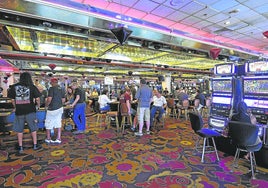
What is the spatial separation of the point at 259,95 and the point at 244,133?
1.05 meters

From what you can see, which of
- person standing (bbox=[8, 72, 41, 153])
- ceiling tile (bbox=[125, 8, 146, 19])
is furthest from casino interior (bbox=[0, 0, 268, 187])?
person standing (bbox=[8, 72, 41, 153])

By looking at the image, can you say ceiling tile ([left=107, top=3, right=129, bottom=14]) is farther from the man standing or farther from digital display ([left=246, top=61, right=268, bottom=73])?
digital display ([left=246, top=61, right=268, bottom=73])

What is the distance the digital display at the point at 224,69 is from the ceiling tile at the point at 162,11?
1.70 metres

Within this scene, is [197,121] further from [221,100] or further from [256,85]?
[256,85]

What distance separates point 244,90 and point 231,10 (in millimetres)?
1959

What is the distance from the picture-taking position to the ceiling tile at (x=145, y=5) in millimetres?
3552

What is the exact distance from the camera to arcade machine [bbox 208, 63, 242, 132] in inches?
137

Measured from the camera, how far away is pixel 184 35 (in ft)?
16.3

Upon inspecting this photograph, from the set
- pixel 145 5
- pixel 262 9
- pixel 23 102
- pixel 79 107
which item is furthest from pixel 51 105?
pixel 262 9

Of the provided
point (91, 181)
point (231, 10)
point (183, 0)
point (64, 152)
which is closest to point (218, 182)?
point (91, 181)

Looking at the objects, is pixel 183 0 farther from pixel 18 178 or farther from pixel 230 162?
pixel 18 178

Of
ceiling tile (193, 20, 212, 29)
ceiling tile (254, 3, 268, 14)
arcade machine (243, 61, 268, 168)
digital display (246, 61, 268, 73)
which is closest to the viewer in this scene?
arcade machine (243, 61, 268, 168)

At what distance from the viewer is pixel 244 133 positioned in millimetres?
2385

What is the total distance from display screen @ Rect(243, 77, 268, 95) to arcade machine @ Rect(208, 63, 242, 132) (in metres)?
0.27
